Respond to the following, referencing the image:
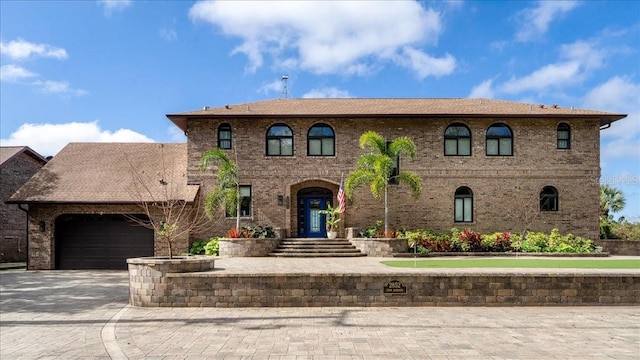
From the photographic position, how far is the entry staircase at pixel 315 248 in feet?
65.2

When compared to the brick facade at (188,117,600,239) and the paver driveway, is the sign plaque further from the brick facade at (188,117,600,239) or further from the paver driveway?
the brick facade at (188,117,600,239)

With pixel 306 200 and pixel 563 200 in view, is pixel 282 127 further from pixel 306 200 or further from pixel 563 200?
pixel 563 200

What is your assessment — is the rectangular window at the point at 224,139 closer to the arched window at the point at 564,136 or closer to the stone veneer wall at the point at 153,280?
the stone veneer wall at the point at 153,280

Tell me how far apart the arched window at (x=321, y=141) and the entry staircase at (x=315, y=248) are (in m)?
4.32

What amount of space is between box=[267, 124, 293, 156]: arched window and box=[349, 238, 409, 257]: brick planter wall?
615cm

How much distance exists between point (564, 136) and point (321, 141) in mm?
11546

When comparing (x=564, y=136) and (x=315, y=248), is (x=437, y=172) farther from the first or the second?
(x=315, y=248)

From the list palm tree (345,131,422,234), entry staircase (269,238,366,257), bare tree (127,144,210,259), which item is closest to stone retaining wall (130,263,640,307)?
entry staircase (269,238,366,257)

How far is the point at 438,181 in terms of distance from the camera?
23141mm

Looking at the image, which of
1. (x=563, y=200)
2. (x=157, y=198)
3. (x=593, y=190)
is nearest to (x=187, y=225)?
(x=157, y=198)

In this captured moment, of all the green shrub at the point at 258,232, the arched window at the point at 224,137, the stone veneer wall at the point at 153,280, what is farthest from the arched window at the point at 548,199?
the stone veneer wall at the point at 153,280

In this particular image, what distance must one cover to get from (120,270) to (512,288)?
16476 millimetres

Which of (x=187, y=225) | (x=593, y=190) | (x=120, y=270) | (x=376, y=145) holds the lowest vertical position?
(x=120, y=270)

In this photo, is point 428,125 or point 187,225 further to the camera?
point 428,125
